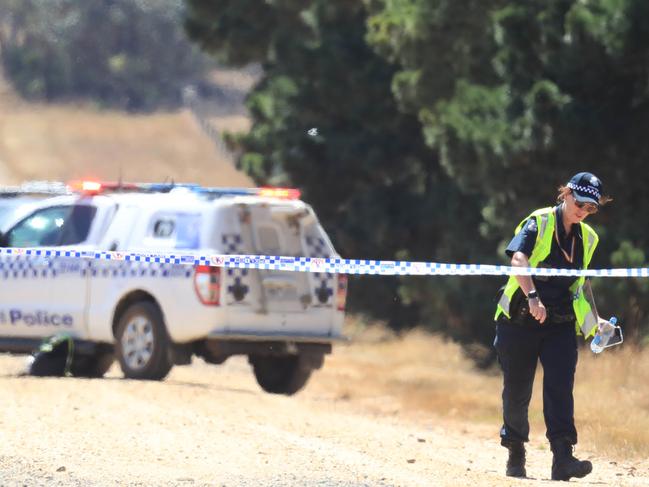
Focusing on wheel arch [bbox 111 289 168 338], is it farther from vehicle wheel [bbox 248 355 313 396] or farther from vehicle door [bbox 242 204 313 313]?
vehicle wheel [bbox 248 355 313 396]

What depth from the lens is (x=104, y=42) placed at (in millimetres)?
74938

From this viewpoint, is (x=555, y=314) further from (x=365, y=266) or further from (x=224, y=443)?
(x=224, y=443)

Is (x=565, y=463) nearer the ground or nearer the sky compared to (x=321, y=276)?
nearer the ground

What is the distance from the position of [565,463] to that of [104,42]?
6625 cm

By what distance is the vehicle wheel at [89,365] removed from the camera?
16.5 meters

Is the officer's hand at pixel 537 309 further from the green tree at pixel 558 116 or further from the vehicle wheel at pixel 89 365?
the green tree at pixel 558 116

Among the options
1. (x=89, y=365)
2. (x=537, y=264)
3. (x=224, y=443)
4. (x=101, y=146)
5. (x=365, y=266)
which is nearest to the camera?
(x=537, y=264)

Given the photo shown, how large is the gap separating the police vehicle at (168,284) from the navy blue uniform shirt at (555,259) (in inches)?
203

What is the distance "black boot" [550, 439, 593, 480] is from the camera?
10195mm

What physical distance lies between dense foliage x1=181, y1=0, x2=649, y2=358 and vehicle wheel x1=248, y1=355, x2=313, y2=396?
346 centimetres

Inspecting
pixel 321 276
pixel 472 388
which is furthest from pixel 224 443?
pixel 472 388

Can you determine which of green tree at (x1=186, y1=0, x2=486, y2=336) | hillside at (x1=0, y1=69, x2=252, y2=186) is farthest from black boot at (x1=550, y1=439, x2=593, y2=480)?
hillside at (x1=0, y1=69, x2=252, y2=186)

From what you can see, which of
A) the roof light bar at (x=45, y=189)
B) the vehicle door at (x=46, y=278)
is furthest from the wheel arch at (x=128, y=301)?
the roof light bar at (x=45, y=189)

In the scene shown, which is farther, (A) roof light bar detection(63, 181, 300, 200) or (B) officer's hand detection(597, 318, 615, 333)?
(A) roof light bar detection(63, 181, 300, 200)
